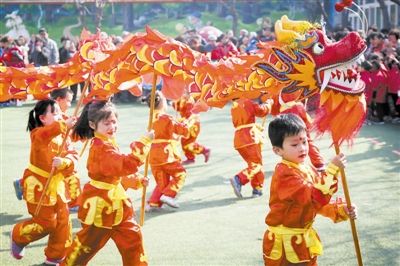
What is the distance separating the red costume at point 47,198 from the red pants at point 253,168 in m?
2.18

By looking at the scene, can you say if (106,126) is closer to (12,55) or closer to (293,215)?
(293,215)

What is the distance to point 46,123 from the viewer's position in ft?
16.6

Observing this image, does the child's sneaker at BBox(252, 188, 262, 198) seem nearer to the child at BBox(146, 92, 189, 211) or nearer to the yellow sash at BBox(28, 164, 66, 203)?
the child at BBox(146, 92, 189, 211)

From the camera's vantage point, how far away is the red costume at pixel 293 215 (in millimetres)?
3438

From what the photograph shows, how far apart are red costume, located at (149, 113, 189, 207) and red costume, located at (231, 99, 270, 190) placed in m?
0.65

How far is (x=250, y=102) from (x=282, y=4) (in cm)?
2444

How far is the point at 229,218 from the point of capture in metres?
6.00

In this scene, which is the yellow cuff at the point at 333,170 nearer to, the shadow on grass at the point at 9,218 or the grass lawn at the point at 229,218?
the grass lawn at the point at 229,218

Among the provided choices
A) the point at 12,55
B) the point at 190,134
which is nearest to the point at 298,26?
the point at 190,134

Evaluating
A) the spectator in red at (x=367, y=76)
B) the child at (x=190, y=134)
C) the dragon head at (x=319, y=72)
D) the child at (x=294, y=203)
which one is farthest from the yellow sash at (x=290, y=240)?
the spectator in red at (x=367, y=76)

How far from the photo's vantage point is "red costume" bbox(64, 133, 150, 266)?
409 centimetres

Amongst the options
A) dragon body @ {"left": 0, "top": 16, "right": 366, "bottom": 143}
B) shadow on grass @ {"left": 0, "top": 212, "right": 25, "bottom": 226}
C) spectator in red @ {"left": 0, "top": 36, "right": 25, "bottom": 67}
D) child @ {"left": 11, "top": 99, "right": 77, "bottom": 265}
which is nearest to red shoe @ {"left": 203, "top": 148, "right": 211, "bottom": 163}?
shadow on grass @ {"left": 0, "top": 212, "right": 25, "bottom": 226}

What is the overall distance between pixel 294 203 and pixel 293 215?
7 cm

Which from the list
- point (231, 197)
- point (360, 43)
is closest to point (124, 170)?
point (360, 43)
